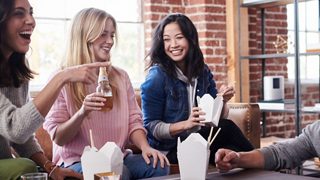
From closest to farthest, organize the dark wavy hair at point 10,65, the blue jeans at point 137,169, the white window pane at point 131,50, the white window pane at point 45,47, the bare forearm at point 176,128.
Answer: the dark wavy hair at point 10,65, the blue jeans at point 137,169, the bare forearm at point 176,128, the white window pane at point 45,47, the white window pane at point 131,50

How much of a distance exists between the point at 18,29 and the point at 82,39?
47 cm

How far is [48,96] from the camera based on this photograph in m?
1.87

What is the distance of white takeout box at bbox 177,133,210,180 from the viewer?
168cm

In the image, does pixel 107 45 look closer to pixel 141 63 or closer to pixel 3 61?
pixel 3 61

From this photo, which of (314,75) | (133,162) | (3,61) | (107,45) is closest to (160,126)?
(133,162)

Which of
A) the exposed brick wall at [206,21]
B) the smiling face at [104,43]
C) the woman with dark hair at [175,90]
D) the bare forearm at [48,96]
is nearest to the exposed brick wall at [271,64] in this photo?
the exposed brick wall at [206,21]

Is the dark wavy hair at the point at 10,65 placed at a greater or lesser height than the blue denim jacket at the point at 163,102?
greater

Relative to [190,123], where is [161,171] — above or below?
below

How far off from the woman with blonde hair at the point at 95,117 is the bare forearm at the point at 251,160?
49 centimetres

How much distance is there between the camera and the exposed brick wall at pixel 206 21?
436cm

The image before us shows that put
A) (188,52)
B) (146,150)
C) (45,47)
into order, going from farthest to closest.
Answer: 1. (45,47)
2. (188,52)
3. (146,150)

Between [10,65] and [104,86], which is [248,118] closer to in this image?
[104,86]

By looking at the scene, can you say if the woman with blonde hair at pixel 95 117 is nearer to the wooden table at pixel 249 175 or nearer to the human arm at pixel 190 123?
the human arm at pixel 190 123

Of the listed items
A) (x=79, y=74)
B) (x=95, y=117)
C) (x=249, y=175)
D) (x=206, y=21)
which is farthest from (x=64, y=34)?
(x=249, y=175)
